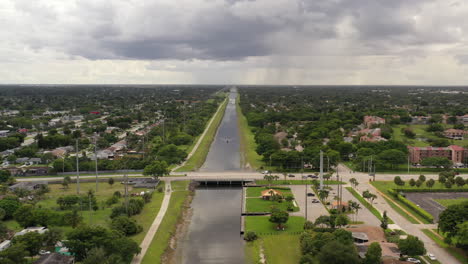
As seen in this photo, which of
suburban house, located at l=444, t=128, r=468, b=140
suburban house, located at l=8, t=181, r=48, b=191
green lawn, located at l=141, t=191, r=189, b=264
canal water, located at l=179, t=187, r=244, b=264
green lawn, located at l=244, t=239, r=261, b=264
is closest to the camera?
green lawn, located at l=141, t=191, r=189, b=264

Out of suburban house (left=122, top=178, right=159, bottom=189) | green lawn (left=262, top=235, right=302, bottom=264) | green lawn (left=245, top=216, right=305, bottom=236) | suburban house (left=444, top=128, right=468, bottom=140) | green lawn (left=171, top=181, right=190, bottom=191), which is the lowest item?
green lawn (left=262, top=235, right=302, bottom=264)

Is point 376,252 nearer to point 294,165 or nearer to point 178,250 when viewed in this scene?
point 178,250

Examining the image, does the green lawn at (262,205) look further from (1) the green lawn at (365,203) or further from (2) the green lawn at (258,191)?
(1) the green lawn at (365,203)

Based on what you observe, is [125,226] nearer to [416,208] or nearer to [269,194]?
[269,194]

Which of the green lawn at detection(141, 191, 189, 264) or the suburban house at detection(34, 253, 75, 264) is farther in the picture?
the green lawn at detection(141, 191, 189, 264)

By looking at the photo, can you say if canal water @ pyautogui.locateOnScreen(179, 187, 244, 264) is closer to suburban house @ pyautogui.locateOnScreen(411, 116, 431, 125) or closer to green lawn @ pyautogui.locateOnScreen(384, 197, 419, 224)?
green lawn @ pyautogui.locateOnScreen(384, 197, 419, 224)

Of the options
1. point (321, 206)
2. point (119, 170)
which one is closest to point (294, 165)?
point (321, 206)

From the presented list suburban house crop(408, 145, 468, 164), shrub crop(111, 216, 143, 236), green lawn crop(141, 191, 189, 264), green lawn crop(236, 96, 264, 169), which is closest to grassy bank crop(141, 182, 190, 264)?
green lawn crop(141, 191, 189, 264)

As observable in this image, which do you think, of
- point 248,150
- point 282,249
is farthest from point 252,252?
point 248,150
